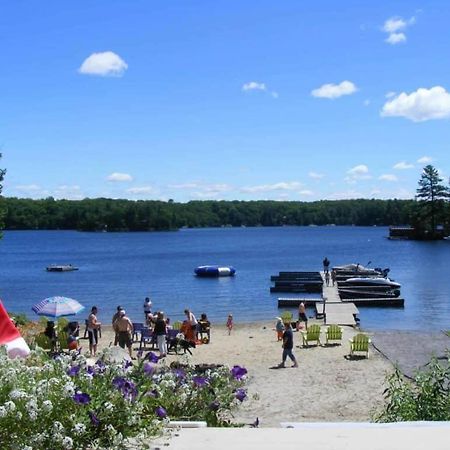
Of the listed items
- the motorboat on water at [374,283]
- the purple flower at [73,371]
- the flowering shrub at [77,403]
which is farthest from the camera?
the motorboat on water at [374,283]

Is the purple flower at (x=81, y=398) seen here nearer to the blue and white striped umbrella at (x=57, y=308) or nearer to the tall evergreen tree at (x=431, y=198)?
the blue and white striped umbrella at (x=57, y=308)

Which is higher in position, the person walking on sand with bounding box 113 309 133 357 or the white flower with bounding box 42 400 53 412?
the white flower with bounding box 42 400 53 412

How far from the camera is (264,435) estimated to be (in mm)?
5367

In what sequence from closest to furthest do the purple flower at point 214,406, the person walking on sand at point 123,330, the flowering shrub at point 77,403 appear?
the flowering shrub at point 77,403, the purple flower at point 214,406, the person walking on sand at point 123,330

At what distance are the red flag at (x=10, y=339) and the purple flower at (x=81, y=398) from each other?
5.16 ft

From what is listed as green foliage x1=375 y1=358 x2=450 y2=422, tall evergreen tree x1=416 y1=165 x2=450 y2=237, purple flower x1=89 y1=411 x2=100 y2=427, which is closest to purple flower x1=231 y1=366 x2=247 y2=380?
green foliage x1=375 y1=358 x2=450 y2=422

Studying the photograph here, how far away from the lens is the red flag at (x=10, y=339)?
6031 mm

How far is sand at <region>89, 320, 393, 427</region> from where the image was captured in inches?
515

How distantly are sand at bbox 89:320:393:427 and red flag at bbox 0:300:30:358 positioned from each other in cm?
379

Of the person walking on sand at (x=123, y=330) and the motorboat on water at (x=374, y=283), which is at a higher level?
the person walking on sand at (x=123, y=330)

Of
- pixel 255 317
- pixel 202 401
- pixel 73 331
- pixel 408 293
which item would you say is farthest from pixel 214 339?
pixel 408 293

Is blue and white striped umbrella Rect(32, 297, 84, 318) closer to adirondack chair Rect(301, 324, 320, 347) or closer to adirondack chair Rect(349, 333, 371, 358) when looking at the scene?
adirondack chair Rect(301, 324, 320, 347)

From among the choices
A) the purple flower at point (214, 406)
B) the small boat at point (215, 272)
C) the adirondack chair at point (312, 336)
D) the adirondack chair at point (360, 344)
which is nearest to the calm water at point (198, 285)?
the small boat at point (215, 272)

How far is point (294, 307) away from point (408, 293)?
15094 millimetres
